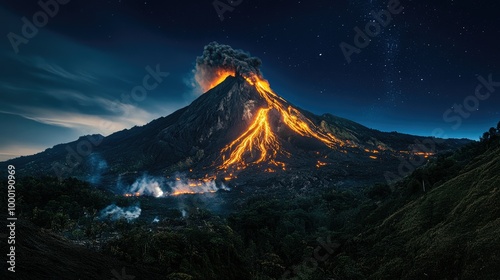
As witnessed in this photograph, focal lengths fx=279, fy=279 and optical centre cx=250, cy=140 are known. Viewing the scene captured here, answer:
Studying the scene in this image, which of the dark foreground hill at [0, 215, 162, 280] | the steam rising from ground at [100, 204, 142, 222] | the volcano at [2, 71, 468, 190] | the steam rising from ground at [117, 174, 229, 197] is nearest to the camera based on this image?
the dark foreground hill at [0, 215, 162, 280]

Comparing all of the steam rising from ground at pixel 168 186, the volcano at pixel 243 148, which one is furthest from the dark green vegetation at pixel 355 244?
the volcano at pixel 243 148

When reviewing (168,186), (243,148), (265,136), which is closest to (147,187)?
(168,186)

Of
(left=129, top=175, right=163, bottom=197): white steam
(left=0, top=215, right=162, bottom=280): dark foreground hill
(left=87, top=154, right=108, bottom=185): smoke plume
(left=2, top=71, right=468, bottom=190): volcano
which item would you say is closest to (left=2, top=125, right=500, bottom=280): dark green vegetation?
(left=0, top=215, right=162, bottom=280): dark foreground hill

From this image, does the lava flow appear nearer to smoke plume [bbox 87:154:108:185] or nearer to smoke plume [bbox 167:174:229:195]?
smoke plume [bbox 167:174:229:195]

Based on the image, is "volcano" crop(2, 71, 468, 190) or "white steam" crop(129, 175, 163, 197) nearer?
"white steam" crop(129, 175, 163, 197)

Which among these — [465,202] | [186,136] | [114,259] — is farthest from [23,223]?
[186,136]

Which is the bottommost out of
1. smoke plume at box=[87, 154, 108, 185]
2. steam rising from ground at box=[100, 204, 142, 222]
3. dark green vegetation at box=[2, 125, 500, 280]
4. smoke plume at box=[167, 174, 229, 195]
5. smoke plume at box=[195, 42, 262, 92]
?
dark green vegetation at box=[2, 125, 500, 280]

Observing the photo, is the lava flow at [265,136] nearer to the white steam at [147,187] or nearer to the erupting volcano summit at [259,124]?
the erupting volcano summit at [259,124]
